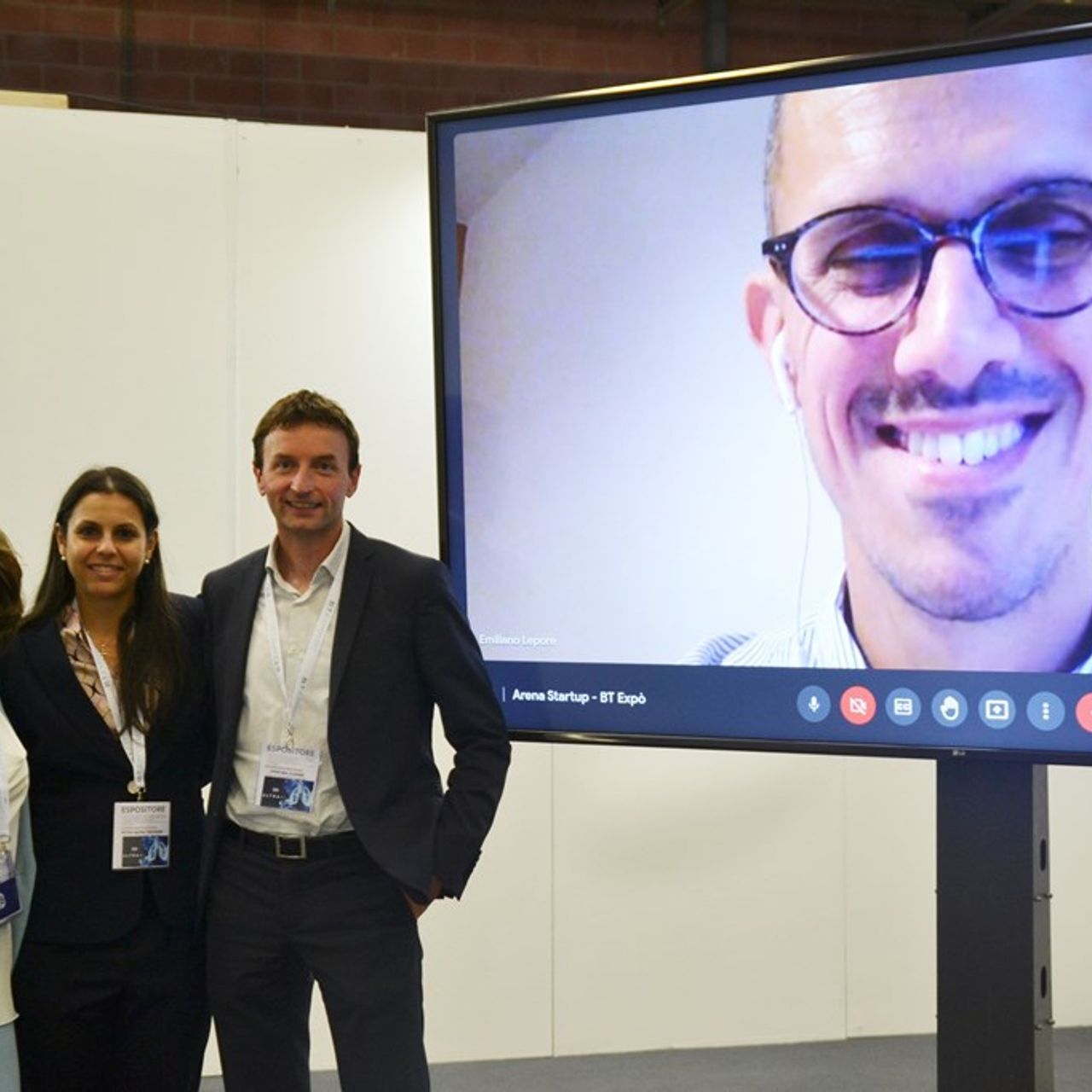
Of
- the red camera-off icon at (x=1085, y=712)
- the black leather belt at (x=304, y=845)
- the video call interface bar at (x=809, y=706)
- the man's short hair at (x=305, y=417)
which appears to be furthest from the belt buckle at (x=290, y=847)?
the red camera-off icon at (x=1085, y=712)

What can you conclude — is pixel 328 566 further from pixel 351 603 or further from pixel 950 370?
pixel 950 370

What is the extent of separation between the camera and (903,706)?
253 centimetres

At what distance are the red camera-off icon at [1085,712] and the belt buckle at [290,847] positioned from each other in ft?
3.97

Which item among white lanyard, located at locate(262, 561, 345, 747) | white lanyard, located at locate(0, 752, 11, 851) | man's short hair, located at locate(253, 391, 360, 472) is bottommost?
A: white lanyard, located at locate(0, 752, 11, 851)

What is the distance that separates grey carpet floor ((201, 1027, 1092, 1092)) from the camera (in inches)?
162

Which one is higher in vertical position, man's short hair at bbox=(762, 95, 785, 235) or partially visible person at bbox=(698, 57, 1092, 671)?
man's short hair at bbox=(762, 95, 785, 235)

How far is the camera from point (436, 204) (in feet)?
9.59

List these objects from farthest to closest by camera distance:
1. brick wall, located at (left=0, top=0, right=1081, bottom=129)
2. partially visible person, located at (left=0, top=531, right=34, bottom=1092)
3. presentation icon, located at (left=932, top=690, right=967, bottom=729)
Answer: brick wall, located at (left=0, top=0, right=1081, bottom=129)
presentation icon, located at (left=932, top=690, right=967, bottom=729)
partially visible person, located at (left=0, top=531, right=34, bottom=1092)

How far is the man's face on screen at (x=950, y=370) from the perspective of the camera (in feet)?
7.92

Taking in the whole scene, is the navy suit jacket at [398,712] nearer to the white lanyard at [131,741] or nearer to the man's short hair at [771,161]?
the white lanyard at [131,741]

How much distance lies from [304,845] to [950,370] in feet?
4.14

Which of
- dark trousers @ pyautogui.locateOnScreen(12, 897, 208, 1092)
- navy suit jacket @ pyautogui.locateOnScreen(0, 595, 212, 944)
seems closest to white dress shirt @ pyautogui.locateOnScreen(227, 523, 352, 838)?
navy suit jacket @ pyautogui.locateOnScreen(0, 595, 212, 944)

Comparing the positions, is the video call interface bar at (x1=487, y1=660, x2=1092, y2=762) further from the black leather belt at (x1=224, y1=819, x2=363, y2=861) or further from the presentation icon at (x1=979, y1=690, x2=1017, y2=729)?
the black leather belt at (x1=224, y1=819, x2=363, y2=861)

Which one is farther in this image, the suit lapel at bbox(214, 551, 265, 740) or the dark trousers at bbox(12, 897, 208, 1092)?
the suit lapel at bbox(214, 551, 265, 740)
